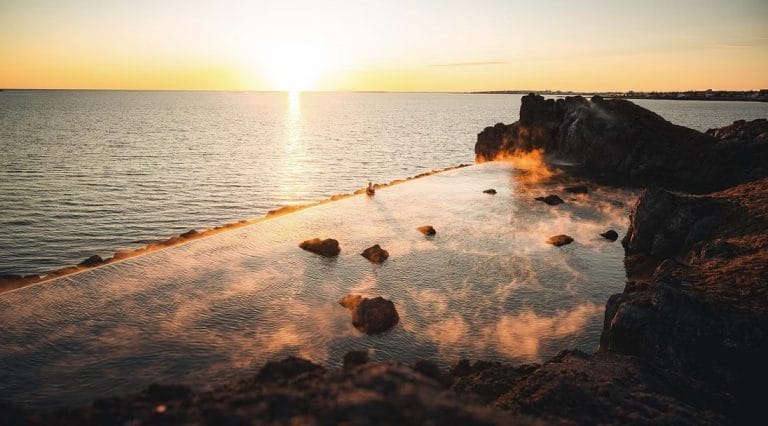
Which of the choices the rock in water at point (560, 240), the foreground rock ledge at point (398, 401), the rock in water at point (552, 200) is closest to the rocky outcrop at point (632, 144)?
the rock in water at point (552, 200)

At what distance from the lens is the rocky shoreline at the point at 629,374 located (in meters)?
7.68

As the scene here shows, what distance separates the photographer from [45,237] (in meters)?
34.5

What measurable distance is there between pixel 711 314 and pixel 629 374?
366cm

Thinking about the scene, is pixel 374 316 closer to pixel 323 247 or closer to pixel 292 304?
pixel 292 304

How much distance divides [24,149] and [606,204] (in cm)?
9479

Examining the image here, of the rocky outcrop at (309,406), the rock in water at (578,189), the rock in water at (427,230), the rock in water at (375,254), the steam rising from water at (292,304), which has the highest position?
the rocky outcrop at (309,406)

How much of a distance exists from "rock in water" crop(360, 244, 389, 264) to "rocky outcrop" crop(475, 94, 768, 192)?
3488cm

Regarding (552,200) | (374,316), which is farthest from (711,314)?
(552,200)

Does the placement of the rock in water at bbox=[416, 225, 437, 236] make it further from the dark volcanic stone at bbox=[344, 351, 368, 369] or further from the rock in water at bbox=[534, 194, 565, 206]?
the dark volcanic stone at bbox=[344, 351, 368, 369]

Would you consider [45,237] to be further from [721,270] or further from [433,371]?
[721,270]

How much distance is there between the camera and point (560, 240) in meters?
30.1

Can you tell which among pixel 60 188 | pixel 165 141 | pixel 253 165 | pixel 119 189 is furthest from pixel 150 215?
pixel 165 141

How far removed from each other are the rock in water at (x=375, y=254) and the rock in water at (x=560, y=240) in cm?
1245

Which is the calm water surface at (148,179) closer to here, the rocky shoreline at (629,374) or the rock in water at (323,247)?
the rock in water at (323,247)
